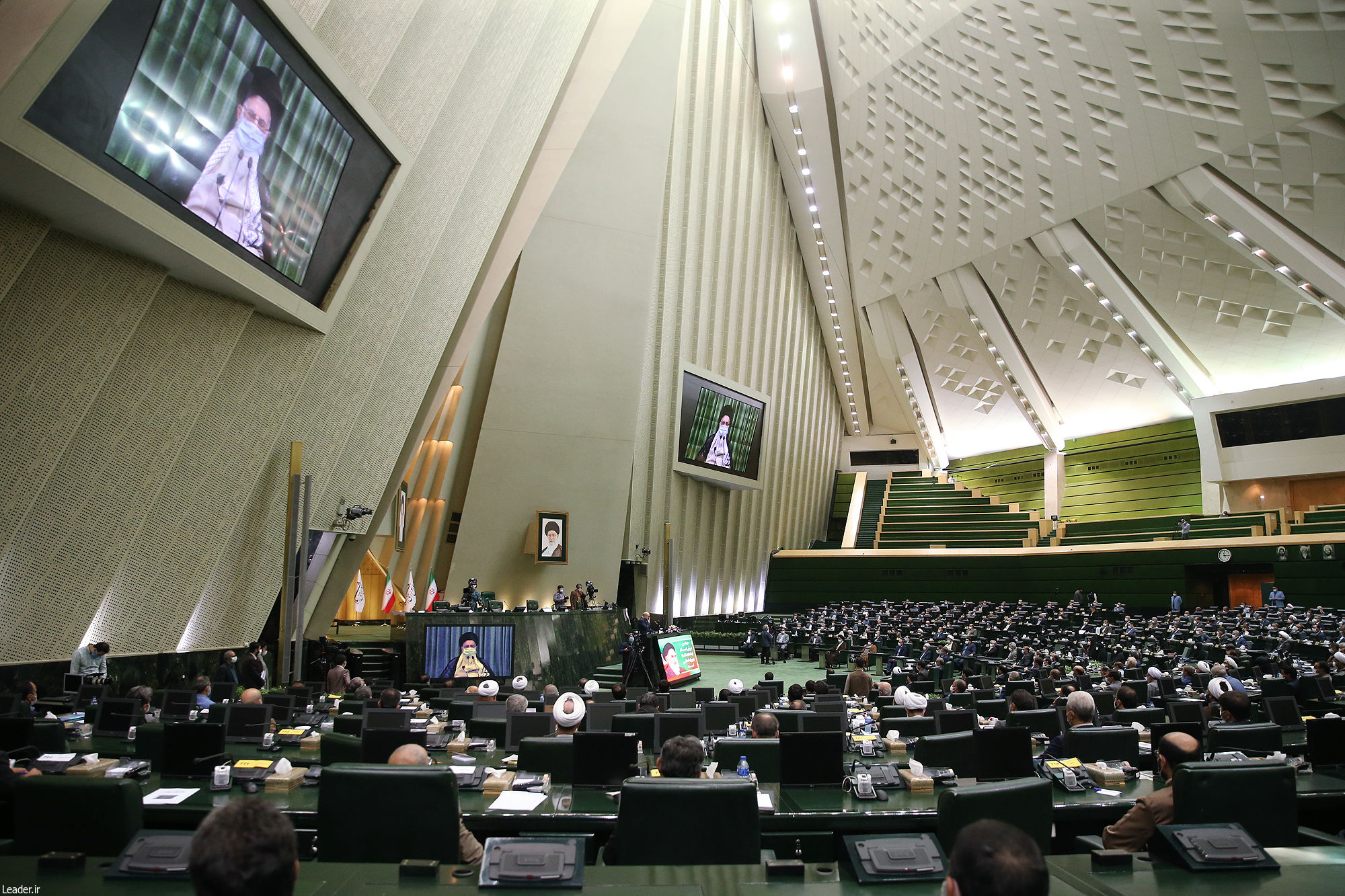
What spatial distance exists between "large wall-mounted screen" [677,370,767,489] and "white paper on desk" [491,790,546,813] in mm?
19856

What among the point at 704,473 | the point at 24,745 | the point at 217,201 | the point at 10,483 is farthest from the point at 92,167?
the point at 704,473

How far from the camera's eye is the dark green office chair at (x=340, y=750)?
447cm

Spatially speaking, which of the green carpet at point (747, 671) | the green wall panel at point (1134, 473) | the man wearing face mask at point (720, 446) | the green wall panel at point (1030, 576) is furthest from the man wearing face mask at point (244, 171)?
the green wall panel at point (1134, 473)

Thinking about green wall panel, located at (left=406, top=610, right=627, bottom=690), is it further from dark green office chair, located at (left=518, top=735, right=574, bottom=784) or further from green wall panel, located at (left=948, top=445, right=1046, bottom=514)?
green wall panel, located at (left=948, top=445, right=1046, bottom=514)

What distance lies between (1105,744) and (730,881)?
340 centimetres

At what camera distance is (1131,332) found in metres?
24.4

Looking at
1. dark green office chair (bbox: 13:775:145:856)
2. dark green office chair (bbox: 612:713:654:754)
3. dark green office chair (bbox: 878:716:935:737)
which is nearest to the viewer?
dark green office chair (bbox: 13:775:145:856)

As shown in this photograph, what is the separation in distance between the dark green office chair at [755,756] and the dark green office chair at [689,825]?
1.72 meters

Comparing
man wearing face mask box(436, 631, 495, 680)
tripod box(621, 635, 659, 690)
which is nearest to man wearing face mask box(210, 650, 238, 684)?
man wearing face mask box(436, 631, 495, 680)

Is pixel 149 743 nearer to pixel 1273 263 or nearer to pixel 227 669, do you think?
pixel 227 669

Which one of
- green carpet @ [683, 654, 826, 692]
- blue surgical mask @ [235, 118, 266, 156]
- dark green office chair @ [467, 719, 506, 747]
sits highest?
blue surgical mask @ [235, 118, 266, 156]

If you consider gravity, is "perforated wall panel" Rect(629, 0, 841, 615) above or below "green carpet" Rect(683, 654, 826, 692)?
above

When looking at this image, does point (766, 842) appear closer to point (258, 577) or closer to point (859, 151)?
point (258, 577)

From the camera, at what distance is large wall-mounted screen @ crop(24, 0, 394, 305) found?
6.17m
